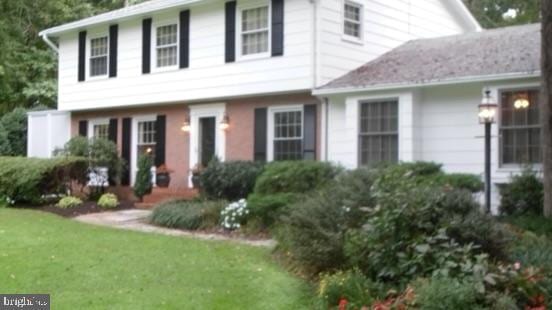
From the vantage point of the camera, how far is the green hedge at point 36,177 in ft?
57.4

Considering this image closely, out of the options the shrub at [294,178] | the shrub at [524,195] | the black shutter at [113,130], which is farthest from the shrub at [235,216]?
the black shutter at [113,130]

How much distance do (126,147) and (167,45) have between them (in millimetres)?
3538

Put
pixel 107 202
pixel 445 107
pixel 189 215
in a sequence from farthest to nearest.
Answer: pixel 107 202 < pixel 445 107 < pixel 189 215

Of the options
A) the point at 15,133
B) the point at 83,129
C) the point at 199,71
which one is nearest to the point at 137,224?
the point at 199,71

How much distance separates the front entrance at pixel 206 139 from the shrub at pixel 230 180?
93.3 inches

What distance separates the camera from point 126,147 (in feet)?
65.9

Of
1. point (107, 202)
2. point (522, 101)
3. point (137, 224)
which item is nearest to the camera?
point (522, 101)

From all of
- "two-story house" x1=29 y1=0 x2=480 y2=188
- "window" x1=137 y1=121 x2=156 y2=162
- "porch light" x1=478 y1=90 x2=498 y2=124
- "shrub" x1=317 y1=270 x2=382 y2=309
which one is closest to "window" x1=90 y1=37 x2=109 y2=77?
"two-story house" x1=29 y1=0 x2=480 y2=188

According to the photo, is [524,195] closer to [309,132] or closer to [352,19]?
[309,132]

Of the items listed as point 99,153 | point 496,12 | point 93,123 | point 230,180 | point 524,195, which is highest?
point 496,12

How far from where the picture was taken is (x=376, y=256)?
7301 millimetres

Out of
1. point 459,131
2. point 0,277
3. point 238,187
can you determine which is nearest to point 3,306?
point 0,277

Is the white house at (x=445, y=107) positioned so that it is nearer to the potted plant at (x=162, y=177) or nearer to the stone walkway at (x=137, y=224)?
the stone walkway at (x=137, y=224)

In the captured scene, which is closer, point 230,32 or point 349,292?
point 349,292
